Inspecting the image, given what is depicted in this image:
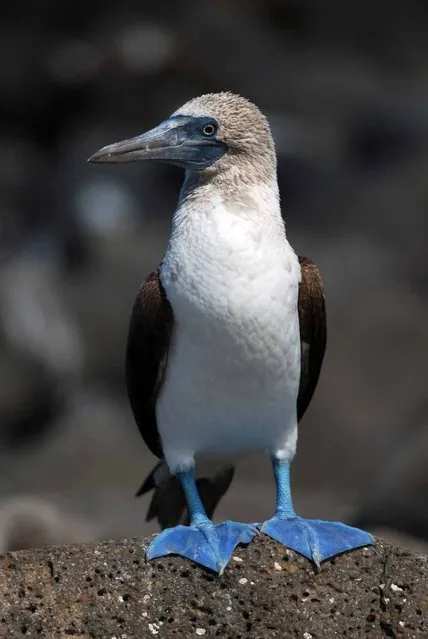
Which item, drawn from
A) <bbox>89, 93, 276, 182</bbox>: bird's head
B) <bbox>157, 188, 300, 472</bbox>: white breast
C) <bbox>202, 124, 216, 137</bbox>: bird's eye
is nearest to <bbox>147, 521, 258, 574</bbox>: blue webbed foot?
<bbox>157, 188, 300, 472</bbox>: white breast

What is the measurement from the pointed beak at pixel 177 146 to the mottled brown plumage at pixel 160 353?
22.9 inches

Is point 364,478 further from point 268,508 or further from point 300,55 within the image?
point 300,55

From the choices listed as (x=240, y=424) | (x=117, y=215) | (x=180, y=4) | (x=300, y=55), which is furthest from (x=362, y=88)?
(x=240, y=424)

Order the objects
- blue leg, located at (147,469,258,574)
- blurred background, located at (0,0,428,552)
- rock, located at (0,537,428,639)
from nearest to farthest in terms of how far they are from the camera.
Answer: rock, located at (0,537,428,639)
blue leg, located at (147,469,258,574)
blurred background, located at (0,0,428,552)

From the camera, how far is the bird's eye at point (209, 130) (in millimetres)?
7086

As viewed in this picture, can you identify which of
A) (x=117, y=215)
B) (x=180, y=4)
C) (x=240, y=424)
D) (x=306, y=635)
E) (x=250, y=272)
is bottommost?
(x=306, y=635)

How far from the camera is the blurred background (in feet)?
45.9

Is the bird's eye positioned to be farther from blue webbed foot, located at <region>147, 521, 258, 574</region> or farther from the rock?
the rock

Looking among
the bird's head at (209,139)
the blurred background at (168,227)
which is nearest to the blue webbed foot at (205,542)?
the bird's head at (209,139)

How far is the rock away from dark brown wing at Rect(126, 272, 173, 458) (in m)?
1.28

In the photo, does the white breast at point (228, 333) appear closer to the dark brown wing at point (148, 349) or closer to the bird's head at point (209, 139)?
the dark brown wing at point (148, 349)

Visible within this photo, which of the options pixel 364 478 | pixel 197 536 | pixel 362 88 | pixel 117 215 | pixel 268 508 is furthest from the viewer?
pixel 362 88

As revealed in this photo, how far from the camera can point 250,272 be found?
6754 millimetres

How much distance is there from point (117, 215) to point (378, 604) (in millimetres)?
14233
